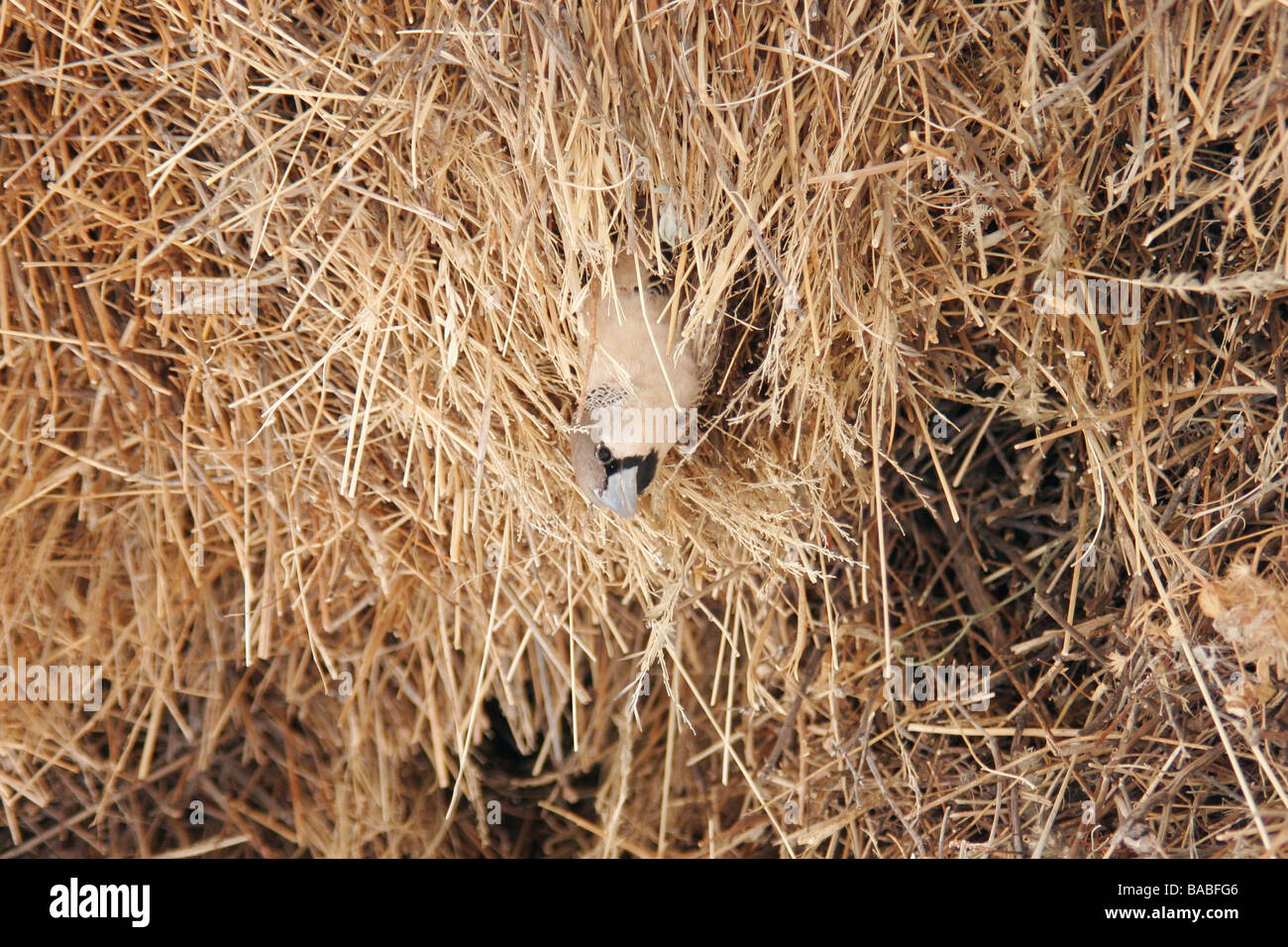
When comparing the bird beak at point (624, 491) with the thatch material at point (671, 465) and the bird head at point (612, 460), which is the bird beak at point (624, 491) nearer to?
the bird head at point (612, 460)

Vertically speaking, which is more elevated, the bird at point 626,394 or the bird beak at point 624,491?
the bird at point 626,394

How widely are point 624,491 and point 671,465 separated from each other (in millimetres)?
175

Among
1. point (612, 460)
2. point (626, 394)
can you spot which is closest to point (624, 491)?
point (612, 460)

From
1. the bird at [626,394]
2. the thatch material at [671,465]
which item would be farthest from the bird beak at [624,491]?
the thatch material at [671,465]

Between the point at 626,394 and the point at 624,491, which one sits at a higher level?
the point at 626,394

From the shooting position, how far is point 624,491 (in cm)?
151

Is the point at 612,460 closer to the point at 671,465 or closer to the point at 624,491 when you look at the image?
the point at 624,491

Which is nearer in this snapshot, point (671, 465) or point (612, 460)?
point (612, 460)

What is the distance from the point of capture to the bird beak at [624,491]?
1513 millimetres

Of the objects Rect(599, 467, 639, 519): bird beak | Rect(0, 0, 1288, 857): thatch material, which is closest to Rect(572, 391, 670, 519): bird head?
Rect(599, 467, 639, 519): bird beak

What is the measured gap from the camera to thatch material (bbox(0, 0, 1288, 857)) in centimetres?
140

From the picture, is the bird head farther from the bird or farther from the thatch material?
the thatch material
